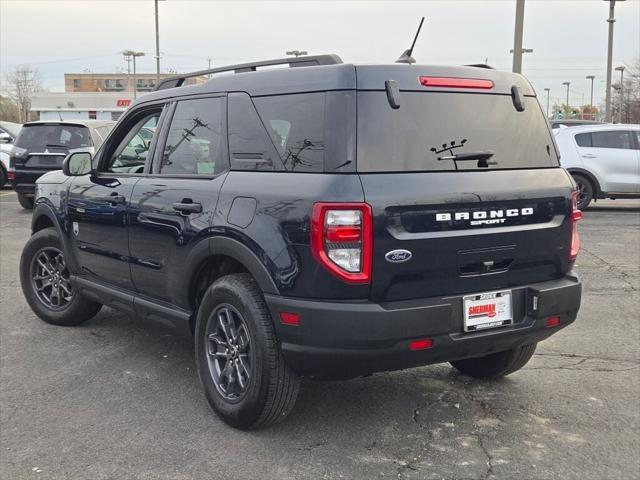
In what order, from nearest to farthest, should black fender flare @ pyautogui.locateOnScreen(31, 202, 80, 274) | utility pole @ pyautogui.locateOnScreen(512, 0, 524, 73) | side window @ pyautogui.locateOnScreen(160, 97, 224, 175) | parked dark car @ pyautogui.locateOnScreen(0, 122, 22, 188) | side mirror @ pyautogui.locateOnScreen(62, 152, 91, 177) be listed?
side window @ pyautogui.locateOnScreen(160, 97, 224, 175) → side mirror @ pyautogui.locateOnScreen(62, 152, 91, 177) → black fender flare @ pyautogui.locateOnScreen(31, 202, 80, 274) → utility pole @ pyautogui.locateOnScreen(512, 0, 524, 73) → parked dark car @ pyautogui.locateOnScreen(0, 122, 22, 188)

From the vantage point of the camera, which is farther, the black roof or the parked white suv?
the parked white suv

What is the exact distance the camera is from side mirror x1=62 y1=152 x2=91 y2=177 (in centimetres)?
497

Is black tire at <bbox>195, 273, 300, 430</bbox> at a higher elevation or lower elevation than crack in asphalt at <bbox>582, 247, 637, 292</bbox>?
higher

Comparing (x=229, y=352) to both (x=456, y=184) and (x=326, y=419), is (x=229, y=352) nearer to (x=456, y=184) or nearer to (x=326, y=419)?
(x=326, y=419)

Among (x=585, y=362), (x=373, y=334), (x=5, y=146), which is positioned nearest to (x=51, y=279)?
(x=373, y=334)

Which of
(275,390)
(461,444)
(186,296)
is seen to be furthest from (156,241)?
(461,444)

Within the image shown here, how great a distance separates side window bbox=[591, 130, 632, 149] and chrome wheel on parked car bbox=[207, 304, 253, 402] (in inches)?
436

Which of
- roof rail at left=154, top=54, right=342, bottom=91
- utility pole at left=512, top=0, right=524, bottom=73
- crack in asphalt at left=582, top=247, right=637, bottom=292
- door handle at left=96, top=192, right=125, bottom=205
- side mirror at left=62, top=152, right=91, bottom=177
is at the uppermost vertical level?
utility pole at left=512, top=0, right=524, bottom=73

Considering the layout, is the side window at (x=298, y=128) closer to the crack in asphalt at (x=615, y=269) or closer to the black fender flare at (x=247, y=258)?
the black fender flare at (x=247, y=258)

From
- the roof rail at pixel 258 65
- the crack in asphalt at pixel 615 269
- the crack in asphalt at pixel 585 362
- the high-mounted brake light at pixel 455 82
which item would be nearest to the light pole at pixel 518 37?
the crack in asphalt at pixel 615 269

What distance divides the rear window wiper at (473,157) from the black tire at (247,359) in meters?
1.20

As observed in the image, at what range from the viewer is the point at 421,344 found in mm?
3148

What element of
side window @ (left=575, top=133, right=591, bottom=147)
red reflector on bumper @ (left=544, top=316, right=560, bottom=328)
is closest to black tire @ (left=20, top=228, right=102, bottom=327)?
red reflector on bumper @ (left=544, top=316, right=560, bottom=328)

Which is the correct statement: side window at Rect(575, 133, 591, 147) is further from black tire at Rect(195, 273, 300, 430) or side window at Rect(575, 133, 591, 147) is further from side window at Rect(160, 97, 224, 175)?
black tire at Rect(195, 273, 300, 430)
